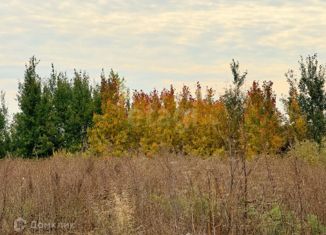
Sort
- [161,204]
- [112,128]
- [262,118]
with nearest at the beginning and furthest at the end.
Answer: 1. [161,204]
2. [262,118]
3. [112,128]

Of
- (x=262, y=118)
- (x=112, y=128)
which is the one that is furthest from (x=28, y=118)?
(x=262, y=118)

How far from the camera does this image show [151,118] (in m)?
30.6

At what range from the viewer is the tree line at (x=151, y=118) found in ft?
90.6

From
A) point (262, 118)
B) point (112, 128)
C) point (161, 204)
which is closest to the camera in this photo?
point (161, 204)

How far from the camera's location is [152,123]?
30.1 metres

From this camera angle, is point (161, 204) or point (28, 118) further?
point (28, 118)

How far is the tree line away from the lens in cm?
2762

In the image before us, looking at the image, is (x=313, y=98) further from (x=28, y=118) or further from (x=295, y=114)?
(x=28, y=118)

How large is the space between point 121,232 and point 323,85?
25017mm

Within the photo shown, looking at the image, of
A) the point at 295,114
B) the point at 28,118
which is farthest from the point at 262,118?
the point at 28,118

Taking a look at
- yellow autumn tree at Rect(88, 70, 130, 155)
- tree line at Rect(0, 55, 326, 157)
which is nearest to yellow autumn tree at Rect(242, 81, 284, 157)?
tree line at Rect(0, 55, 326, 157)

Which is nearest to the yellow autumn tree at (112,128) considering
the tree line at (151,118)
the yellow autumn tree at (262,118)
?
the tree line at (151,118)

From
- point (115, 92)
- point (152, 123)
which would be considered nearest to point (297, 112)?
point (152, 123)

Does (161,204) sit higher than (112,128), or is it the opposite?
(112,128)
